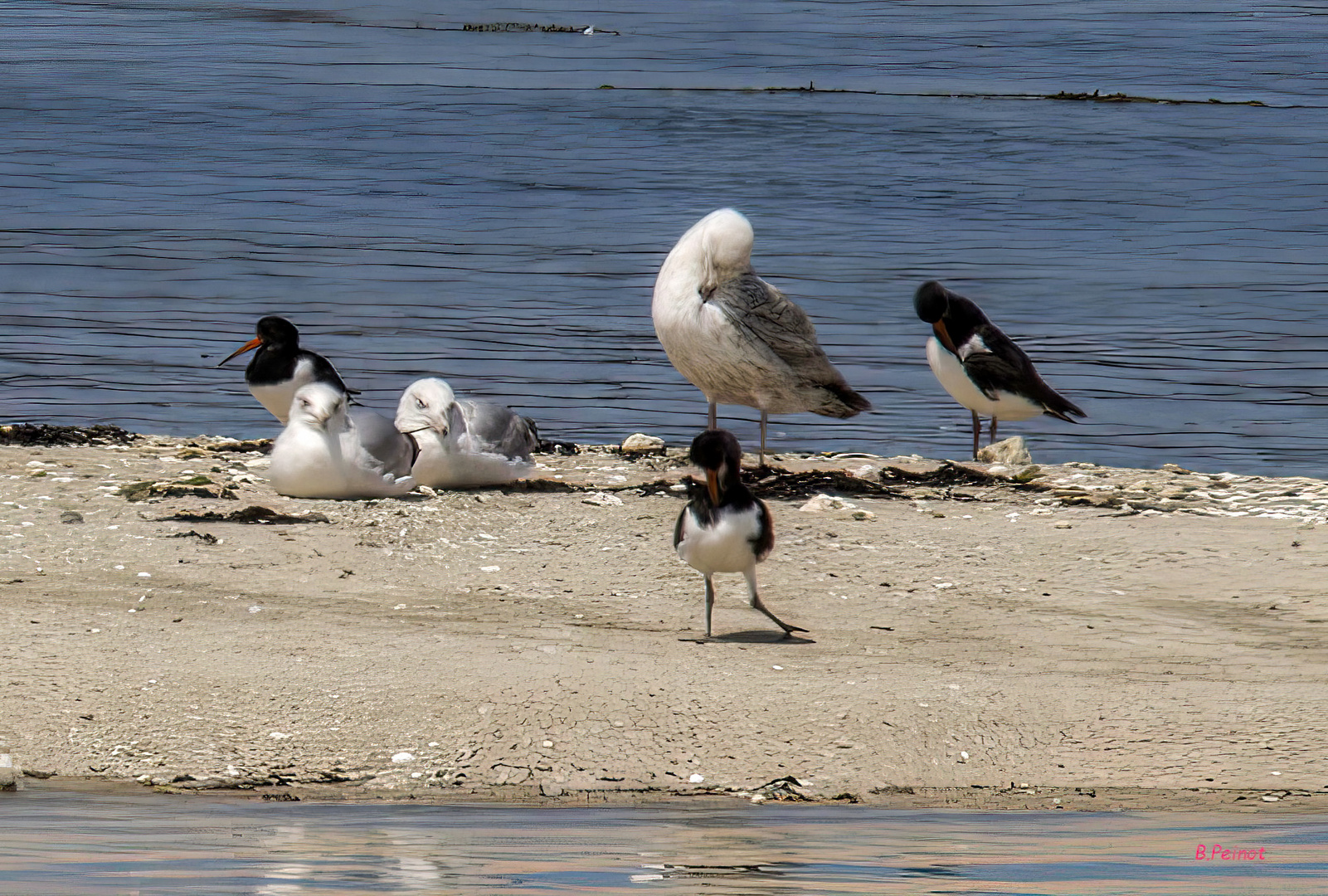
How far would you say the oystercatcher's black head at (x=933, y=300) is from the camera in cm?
1158

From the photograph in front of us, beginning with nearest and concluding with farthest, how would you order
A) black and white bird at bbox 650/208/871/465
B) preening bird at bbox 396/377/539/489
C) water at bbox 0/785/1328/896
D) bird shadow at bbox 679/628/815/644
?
water at bbox 0/785/1328/896 < bird shadow at bbox 679/628/815/644 < preening bird at bbox 396/377/539/489 < black and white bird at bbox 650/208/871/465

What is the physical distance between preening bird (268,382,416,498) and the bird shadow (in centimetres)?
268

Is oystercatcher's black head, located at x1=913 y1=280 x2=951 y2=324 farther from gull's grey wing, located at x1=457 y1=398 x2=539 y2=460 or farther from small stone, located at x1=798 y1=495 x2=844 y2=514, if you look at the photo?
gull's grey wing, located at x1=457 y1=398 x2=539 y2=460

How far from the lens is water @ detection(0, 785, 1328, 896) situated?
444cm

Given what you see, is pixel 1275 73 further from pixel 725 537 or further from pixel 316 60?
pixel 725 537

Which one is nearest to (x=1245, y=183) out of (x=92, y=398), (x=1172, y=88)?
(x=1172, y=88)

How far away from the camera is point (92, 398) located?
43.0 feet

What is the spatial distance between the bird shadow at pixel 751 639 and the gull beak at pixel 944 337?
4534mm

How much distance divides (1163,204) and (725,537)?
18.4m

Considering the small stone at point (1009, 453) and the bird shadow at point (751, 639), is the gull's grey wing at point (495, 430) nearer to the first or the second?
the bird shadow at point (751, 639)

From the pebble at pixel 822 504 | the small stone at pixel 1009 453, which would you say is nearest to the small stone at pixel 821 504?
the pebble at pixel 822 504

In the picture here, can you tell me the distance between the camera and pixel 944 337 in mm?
11586

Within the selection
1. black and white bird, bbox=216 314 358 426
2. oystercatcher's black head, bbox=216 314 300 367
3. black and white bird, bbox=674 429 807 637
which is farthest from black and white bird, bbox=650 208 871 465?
black and white bird, bbox=674 429 807 637
